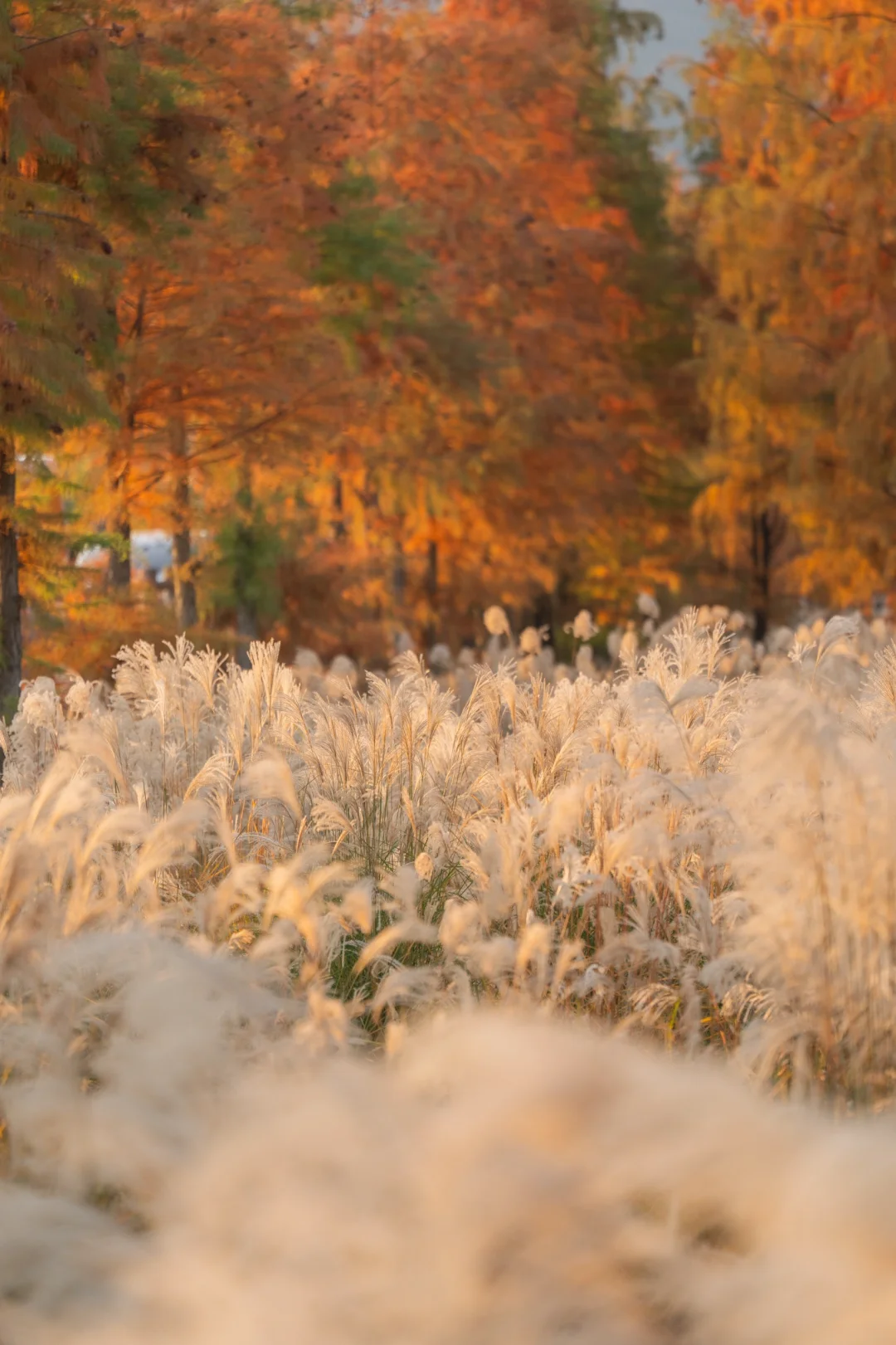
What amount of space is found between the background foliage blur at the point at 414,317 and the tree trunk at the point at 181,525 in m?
0.05

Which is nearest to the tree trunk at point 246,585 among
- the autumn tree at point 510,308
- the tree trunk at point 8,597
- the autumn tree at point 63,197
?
the autumn tree at point 510,308

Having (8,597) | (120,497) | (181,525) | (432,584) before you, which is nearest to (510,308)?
(432,584)

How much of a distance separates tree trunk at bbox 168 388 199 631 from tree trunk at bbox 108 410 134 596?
0.50m

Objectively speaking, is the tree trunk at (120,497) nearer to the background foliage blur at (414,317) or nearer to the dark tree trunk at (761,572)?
the background foliage blur at (414,317)

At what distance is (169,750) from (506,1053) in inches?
141

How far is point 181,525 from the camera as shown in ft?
46.6

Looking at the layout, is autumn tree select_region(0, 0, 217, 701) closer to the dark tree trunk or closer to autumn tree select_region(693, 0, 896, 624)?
autumn tree select_region(693, 0, 896, 624)

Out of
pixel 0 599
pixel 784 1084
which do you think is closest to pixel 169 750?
pixel 784 1084

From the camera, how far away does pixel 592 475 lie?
62.4 feet

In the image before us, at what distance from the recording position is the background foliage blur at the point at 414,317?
9.88 metres

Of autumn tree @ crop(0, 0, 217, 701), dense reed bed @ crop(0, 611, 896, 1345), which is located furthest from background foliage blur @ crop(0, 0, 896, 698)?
dense reed bed @ crop(0, 611, 896, 1345)

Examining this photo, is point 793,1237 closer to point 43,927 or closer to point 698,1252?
point 698,1252

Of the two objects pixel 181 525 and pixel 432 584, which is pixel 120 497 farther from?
pixel 432 584

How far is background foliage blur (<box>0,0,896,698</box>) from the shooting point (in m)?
9.88
